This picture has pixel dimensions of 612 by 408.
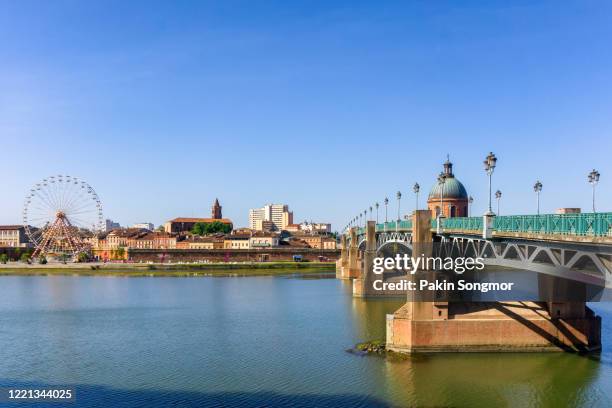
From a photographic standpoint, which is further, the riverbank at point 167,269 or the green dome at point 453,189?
the riverbank at point 167,269

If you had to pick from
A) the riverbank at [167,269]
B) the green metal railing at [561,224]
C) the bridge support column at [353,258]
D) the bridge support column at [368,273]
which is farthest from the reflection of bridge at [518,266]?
the riverbank at [167,269]

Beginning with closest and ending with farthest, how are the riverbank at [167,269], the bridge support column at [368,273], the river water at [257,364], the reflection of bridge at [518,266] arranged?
the reflection of bridge at [518,266], the river water at [257,364], the bridge support column at [368,273], the riverbank at [167,269]

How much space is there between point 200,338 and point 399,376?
60.5 ft

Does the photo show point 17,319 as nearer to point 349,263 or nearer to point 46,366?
point 46,366

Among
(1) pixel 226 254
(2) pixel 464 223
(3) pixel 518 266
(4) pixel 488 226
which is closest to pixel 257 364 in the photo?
(4) pixel 488 226

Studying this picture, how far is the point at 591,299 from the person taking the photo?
4350 cm

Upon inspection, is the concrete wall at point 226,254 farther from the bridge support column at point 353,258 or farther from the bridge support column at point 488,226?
the bridge support column at point 488,226

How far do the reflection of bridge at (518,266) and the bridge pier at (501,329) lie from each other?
62 mm

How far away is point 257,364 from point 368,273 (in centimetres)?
4212

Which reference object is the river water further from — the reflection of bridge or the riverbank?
the riverbank

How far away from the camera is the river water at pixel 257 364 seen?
104 ft

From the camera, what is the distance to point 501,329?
131 feet

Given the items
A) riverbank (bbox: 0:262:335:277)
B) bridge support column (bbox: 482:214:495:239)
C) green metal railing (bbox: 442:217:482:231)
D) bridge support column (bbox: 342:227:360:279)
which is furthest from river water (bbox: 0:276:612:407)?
riverbank (bbox: 0:262:335:277)

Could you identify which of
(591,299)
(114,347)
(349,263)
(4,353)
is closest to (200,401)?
(114,347)
